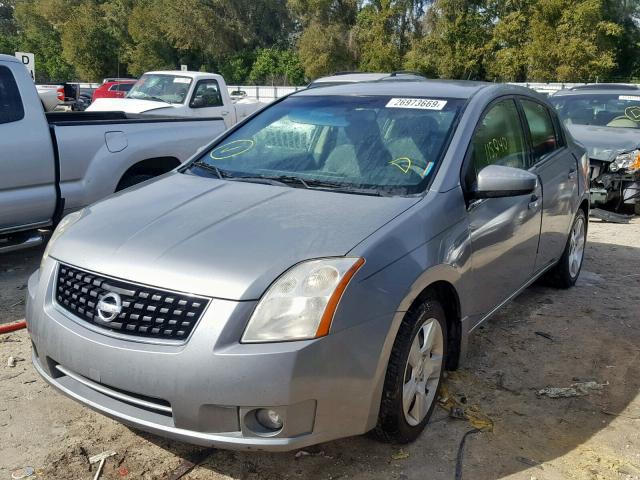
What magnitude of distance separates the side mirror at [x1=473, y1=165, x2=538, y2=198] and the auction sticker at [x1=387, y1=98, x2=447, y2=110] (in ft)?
1.81

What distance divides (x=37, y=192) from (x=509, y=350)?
13.3 ft

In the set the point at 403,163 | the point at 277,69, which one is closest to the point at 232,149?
the point at 403,163

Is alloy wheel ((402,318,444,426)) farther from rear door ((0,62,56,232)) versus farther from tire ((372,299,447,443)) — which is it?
rear door ((0,62,56,232))

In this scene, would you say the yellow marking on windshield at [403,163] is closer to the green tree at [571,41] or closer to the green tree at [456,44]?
the green tree at [571,41]

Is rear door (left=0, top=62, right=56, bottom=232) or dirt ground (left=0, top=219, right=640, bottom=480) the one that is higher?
rear door (left=0, top=62, right=56, bottom=232)

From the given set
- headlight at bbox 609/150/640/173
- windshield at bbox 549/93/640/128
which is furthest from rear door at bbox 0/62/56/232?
windshield at bbox 549/93/640/128

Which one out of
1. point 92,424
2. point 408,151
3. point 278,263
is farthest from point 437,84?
point 92,424

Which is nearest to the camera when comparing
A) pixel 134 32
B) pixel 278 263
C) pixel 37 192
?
pixel 278 263

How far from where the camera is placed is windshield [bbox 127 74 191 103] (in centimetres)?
1209

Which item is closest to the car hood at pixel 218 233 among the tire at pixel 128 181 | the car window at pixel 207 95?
the tire at pixel 128 181

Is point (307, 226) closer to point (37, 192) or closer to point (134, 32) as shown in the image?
point (37, 192)

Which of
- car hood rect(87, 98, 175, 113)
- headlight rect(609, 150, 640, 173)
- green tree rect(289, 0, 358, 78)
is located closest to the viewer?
headlight rect(609, 150, 640, 173)

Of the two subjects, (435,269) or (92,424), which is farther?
(92,424)

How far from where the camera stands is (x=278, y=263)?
2479 mm
